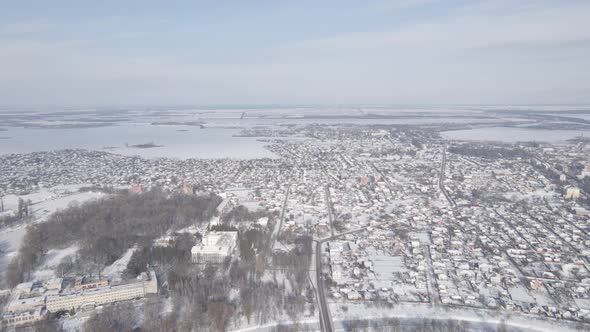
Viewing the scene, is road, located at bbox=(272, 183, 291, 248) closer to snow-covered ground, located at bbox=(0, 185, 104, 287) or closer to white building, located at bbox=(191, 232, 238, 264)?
white building, located at bbox=(191, 232, 238, 264)

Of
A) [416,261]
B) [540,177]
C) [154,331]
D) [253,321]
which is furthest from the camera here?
[540,177]

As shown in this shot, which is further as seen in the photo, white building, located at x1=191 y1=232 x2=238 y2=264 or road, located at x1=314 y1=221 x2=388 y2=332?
white building, located at x1=191 y1=232 x2=238 y2=264

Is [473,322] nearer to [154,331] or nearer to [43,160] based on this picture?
[154,331]

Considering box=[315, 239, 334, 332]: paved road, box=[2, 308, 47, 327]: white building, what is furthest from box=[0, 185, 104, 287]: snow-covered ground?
box=[315, 239, 334, 332]: paved road

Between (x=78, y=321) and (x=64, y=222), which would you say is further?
(x=64, y=222)

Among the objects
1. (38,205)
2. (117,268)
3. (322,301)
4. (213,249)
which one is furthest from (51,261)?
(322,301)

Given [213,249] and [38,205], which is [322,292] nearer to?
[213,249]

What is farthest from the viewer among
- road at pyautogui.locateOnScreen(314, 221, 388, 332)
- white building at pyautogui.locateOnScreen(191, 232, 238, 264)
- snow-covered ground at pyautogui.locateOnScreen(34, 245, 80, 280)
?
white building at pyautogui.locateOnScreen(191, 232, 238, 264)

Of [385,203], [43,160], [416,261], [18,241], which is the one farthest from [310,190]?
[43,160]
